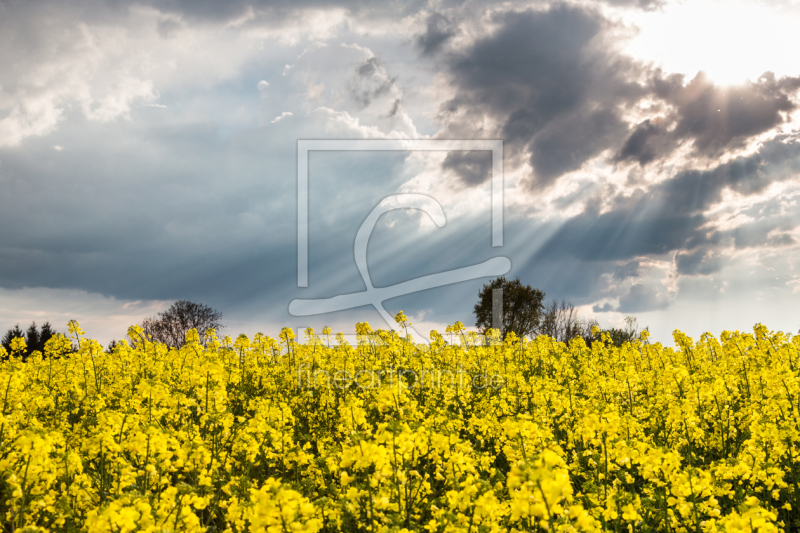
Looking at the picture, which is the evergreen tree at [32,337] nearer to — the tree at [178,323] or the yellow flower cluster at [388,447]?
the tree at [178,323]

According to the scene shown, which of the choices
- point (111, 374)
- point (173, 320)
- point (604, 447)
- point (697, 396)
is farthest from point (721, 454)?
point (173, 320)

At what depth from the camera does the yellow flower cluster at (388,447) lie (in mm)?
3635

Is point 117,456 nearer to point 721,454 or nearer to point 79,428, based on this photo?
point 79,428

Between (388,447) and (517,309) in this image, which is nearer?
(388,447)

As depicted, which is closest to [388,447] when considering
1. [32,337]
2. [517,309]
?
[517,309]

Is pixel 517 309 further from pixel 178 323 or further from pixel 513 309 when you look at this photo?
pixel 178 323

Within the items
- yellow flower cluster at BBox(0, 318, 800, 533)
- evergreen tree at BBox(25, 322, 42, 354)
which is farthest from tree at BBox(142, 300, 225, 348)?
yellow flower cluster at BBox(0, 318, 800, 533)

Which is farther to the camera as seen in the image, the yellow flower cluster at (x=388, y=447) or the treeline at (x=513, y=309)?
the treeline at (x=513, y=309)

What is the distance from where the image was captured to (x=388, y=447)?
152 inches

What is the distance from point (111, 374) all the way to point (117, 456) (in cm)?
613

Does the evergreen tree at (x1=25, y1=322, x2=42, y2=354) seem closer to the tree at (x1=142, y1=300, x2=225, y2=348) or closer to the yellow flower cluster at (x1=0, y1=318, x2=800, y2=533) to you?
the tree at (x1=142, y1=300, x2=225, y2=348)

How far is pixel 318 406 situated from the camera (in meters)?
9.05

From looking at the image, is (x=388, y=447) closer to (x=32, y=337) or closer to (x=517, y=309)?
(x=517, y=309)

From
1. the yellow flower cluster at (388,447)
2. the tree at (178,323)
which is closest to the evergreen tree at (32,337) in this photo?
the tree at (178,323)
